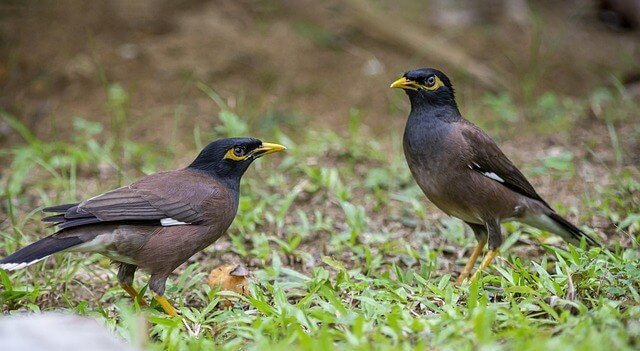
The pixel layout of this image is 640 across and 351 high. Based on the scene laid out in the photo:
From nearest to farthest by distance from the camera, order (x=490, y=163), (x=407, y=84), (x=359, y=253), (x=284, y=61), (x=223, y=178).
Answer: (x=223, y=178), (x=490, y=163), (x=407, y=84), (x=359, y=253), (x=284, y=61)

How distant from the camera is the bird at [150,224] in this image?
450 cm

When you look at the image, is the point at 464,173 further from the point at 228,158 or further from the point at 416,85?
the point at 228,158

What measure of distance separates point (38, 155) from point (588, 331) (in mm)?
5450

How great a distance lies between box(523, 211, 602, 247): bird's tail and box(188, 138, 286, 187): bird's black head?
1.95m

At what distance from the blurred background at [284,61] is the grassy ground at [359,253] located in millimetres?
288

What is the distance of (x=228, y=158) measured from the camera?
5.14 m

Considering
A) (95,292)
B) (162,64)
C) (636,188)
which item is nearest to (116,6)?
(162,64)

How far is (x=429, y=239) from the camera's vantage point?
5984 millimetres

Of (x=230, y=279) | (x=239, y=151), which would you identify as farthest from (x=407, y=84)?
(x=230, y=279)

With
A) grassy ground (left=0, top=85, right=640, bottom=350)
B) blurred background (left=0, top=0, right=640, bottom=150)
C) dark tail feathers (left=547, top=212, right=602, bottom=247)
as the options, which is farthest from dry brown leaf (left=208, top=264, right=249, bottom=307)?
blurred background (left=0, top=0, right=640, bottom=150)

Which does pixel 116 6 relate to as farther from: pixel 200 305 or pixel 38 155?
pixel 200 305

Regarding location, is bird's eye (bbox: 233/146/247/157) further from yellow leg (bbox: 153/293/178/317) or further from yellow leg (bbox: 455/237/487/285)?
yellow leg (bbox: 455/237/487/285)

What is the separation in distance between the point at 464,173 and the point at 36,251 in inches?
112

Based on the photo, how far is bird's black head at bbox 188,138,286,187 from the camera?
16.8 ft
